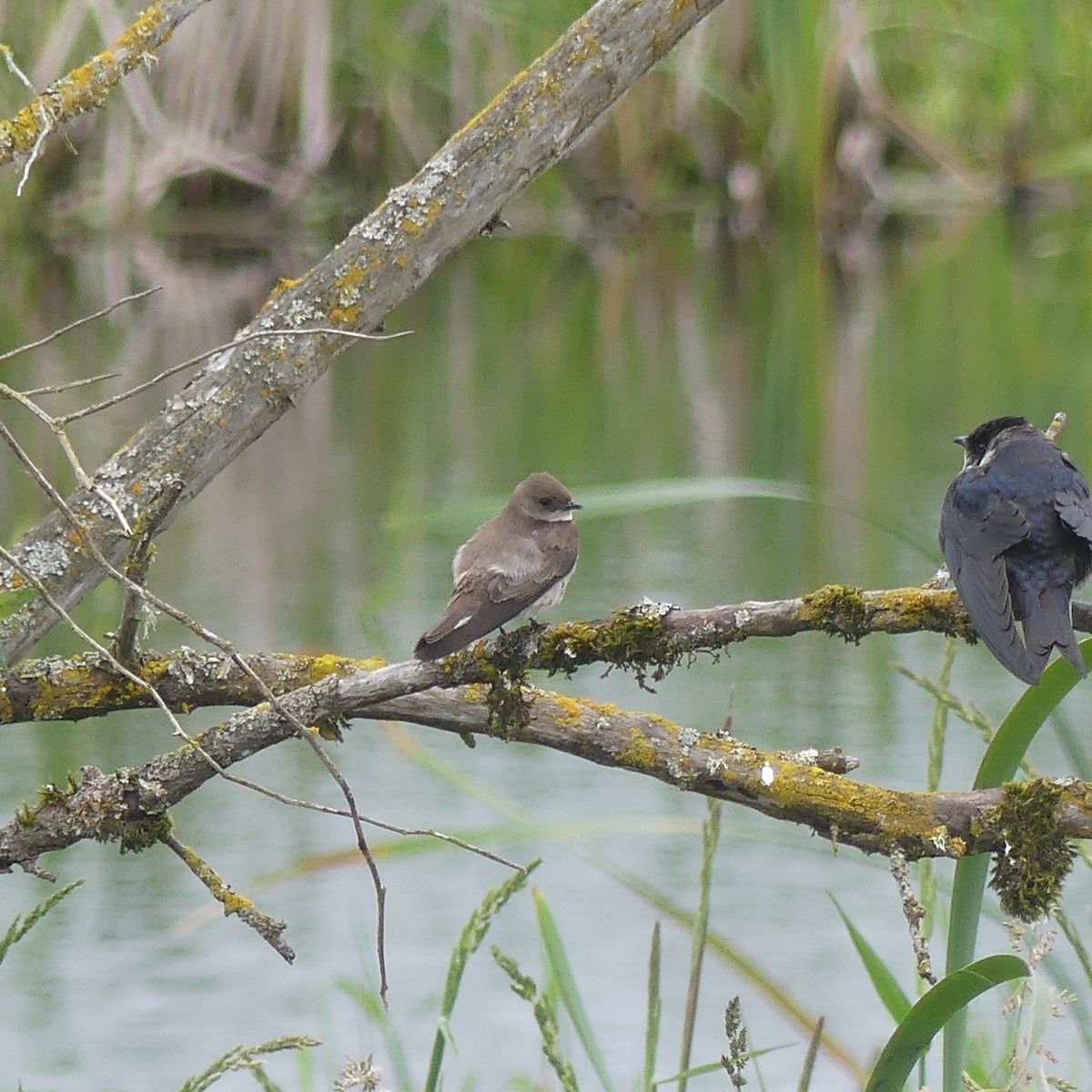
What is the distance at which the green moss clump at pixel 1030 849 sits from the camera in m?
2.22

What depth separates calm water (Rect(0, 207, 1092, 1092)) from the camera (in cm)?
444

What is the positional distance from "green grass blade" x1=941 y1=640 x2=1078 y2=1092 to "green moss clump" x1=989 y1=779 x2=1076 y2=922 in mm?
81

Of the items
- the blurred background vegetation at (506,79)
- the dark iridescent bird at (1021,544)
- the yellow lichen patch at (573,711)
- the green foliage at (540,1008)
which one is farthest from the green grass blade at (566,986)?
the blurred background vegetation at (506,79)

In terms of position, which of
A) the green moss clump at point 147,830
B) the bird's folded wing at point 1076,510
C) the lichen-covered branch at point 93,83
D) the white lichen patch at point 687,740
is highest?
the bird's folded wing at point 1076,510

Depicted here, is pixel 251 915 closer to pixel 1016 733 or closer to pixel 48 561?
pixel 48 561

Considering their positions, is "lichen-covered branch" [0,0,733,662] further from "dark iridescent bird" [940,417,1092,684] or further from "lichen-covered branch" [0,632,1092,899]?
"dark iridescent bird" [940,417,1092,684]

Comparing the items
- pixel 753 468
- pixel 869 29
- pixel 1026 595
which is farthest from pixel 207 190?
pixel 1026 595

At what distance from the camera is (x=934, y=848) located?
223 cm

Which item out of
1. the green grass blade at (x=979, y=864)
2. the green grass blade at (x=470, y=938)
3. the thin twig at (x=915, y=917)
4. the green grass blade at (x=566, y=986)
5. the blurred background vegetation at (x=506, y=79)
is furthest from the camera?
the blurred background vegetation at (x=506, y=79)

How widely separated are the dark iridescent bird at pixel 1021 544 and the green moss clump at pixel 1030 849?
1.18 ft

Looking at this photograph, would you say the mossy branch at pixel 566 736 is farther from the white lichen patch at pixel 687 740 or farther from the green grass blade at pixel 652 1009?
the green grass blade at pixel 652 1009

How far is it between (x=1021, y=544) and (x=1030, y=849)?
1094 millimetres

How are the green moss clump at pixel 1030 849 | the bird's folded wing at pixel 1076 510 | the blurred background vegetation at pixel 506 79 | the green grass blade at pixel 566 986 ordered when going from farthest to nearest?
the blurred background vegetation at pixel 506 79 → the bird's folded wing at pixel 1076 510 → the green grass blade at pixel 566 986 → the green moss clump at pixel 1030 849

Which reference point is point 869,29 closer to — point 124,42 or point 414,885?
point 414,885
